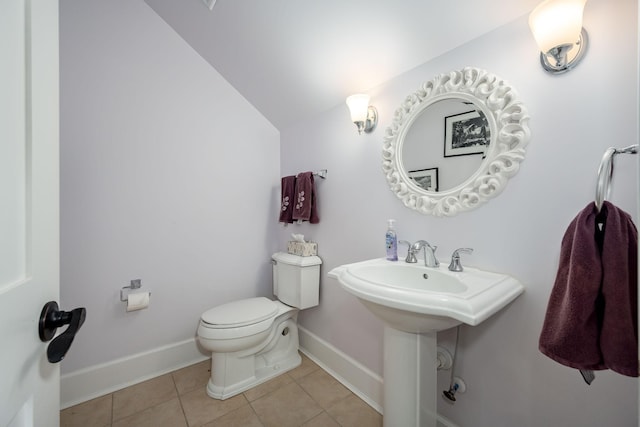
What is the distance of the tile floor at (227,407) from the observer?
132 centimetres

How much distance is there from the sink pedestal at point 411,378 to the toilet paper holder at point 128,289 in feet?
5.14

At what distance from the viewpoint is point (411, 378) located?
98cm

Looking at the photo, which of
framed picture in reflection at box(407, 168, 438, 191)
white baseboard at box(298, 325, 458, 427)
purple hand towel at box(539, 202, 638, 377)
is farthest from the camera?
white baseboard at box(298, 325, 458, 427)

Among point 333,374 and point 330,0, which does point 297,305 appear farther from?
point 330,0

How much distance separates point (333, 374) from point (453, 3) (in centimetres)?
208

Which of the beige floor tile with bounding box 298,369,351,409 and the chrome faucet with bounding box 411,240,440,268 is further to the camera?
the beige floor tile with bounding box 298,369,351,409

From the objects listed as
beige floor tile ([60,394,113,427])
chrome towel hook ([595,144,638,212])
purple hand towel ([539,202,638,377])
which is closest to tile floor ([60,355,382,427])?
beige floor tile ([60,394,113,427])

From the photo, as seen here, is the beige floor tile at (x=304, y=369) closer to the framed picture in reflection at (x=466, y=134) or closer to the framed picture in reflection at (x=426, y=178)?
the framed picture in reflection at (x=426, y=178)

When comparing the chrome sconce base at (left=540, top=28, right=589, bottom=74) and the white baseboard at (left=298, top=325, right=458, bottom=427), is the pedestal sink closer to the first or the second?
the white baseboard at (left=298, top=325, right=458, bottom=427)

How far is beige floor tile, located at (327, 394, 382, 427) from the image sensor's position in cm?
132

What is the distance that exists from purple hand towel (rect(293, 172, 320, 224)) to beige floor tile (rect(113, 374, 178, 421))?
1.34 metres

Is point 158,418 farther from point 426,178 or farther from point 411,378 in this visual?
point 426,178

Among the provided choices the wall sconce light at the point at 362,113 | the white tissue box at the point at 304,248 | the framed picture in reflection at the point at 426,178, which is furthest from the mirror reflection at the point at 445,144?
the white tissue box at the point at 304,248

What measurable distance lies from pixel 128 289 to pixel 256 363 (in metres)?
0.96
